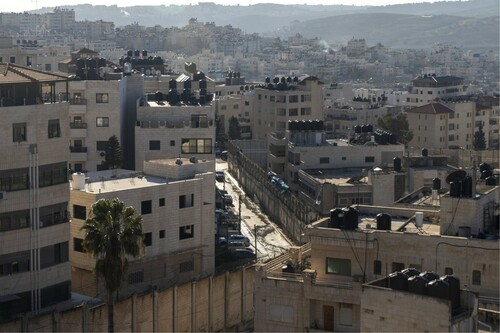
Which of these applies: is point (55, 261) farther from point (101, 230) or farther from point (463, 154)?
point (463, 154)

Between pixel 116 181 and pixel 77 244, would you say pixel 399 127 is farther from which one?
pixel 77 244

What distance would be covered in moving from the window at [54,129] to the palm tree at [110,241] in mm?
3861

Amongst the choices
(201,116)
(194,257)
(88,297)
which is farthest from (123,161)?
(88,297)

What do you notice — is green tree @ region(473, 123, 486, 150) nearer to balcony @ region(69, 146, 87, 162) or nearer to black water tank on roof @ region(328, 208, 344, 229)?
balcony @ region(69, 146, 87, 162)

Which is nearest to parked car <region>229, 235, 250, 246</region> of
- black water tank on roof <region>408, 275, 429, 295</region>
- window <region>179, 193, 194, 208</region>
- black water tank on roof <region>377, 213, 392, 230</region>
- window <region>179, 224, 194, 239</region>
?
window <region>179, 224, 194, 239</region>

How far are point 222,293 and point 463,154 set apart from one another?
34623mm

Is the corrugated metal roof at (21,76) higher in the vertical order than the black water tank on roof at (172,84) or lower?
higher

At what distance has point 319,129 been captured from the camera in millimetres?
60781

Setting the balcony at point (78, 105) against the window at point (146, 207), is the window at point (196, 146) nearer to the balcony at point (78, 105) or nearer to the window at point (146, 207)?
the balcony at point (78, 105)

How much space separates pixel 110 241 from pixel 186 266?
30.7ft

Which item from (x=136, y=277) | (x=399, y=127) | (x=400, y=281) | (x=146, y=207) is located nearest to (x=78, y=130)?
Answer: (x=146, y=207)

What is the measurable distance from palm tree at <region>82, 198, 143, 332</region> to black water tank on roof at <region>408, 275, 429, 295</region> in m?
10.7

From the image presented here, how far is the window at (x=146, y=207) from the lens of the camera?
3712 centimetres

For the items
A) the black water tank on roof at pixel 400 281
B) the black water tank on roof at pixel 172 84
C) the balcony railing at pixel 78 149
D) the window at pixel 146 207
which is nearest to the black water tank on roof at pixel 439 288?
the black water tank on roof at pixel 400 281
